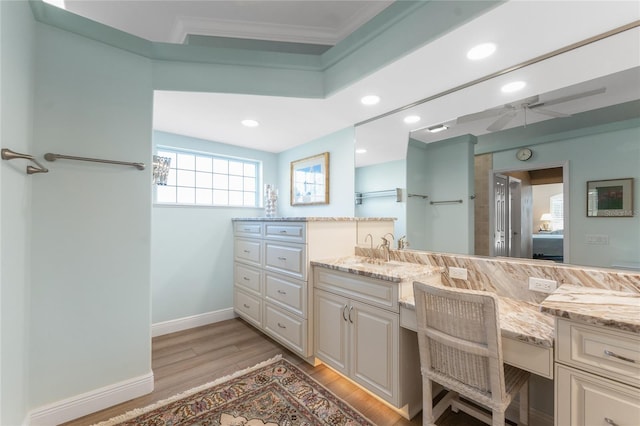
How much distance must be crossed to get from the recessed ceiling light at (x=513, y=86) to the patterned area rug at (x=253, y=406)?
7.53ft

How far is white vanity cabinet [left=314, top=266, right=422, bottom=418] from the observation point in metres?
Result: 1.65

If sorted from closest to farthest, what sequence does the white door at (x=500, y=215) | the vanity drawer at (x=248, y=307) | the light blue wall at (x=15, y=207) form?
1. the light blue wall at (x=15, y=207)
2. the white door at (x=500, y=215)
3. the vanity drawer at (x=248, y=307)

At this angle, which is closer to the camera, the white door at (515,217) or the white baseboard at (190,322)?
the white door at (515,217)

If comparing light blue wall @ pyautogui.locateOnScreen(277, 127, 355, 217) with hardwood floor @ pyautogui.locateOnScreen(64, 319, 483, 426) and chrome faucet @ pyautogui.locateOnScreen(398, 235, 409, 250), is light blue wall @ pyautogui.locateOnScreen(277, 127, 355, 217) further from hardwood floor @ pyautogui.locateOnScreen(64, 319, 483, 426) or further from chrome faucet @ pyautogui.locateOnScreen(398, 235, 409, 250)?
hardwood floor @ pyautogui.locateOnScreen(64, 319, 483, 426)

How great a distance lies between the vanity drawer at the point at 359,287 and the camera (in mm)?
1683

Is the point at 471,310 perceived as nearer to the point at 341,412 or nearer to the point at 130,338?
the point at 341,412

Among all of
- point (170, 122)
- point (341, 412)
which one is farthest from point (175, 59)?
point (341, 412)

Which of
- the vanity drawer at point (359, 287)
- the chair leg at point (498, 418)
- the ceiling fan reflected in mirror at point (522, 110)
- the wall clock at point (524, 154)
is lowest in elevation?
the chair leg at point (498, 418)

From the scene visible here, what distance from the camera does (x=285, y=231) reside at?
2.49 meters

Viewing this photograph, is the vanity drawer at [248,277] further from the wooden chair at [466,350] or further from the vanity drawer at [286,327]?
the wooden chair at [466,350]

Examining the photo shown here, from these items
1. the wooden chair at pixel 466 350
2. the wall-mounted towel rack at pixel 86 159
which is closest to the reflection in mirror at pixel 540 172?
the wooden chair at pixel 466 350

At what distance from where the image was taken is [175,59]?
2.10 meters

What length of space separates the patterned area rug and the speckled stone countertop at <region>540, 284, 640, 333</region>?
123 cm

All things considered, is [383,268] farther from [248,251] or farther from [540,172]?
[248,251]
